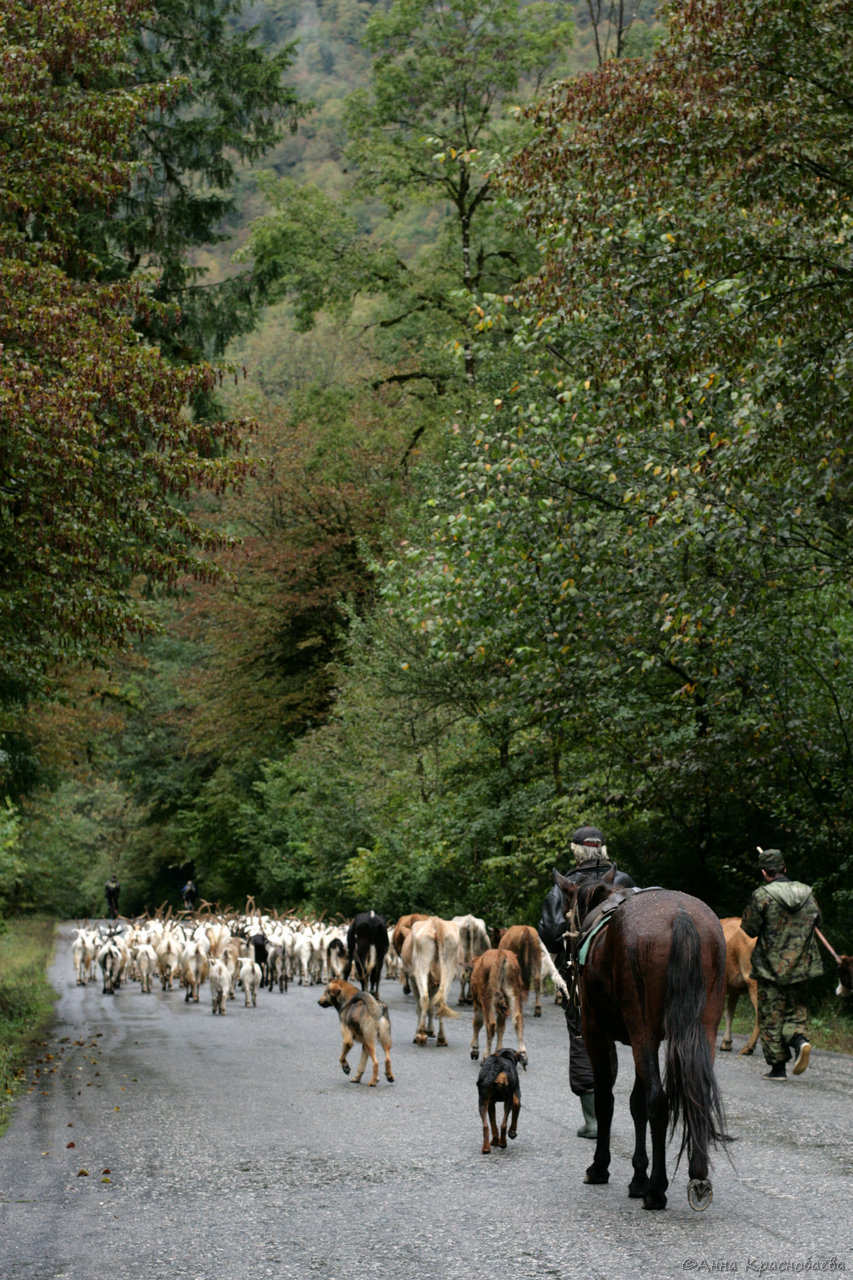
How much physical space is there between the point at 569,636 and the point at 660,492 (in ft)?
9.03

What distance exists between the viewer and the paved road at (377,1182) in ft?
19.1

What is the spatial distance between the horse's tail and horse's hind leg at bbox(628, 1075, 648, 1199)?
0.63 feet

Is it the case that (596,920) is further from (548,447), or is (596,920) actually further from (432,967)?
(548,447)

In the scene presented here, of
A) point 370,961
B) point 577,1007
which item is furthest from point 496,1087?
point 370,961

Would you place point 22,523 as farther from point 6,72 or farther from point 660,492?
point 660,492

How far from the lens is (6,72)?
12156 millimetres

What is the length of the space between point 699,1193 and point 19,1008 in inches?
531

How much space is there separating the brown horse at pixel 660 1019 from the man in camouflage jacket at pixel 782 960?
461 cm

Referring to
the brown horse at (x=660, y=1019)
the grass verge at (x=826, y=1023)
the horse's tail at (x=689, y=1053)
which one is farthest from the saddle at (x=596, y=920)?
the grass verge at (x=826, y=1023)

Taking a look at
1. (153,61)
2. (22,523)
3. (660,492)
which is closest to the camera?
(22,523)

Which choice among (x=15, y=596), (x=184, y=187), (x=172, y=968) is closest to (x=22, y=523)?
(x=15, y=596)

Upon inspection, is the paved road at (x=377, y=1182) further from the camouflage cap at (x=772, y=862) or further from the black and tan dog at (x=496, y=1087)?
the camouflage cap at (x=772, y=862)

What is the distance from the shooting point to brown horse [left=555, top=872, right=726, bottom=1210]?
633 centimetres

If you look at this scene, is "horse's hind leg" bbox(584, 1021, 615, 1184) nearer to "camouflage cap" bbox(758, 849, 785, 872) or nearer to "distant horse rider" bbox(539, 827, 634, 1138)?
"distant horse rider" bbox(539, 827, 634, 1138)
